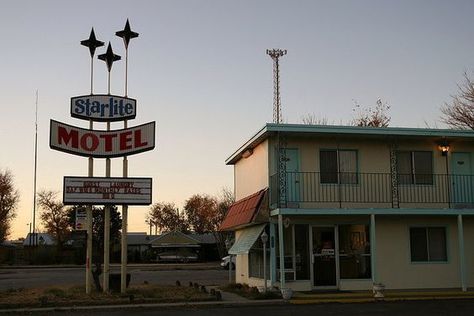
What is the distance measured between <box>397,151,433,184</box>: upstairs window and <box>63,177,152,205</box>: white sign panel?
9.08m

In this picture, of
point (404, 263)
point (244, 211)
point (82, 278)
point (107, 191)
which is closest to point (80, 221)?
point (107, 191)

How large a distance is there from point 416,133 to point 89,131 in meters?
11.1

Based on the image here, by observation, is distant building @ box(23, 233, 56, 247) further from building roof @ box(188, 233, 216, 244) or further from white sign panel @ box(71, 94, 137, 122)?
white sign panel @ box(71, 94, 137, 122)

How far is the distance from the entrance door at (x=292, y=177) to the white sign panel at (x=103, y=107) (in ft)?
18.1

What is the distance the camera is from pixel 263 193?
69.6 ft

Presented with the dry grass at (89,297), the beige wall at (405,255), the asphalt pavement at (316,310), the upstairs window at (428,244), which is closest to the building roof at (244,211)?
the beige wall at (405,255)

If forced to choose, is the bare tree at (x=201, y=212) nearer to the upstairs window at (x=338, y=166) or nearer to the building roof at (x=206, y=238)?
the building roof at (x=206, y=238)

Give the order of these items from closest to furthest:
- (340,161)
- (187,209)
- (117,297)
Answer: (117,297), (340,161), (187,209)

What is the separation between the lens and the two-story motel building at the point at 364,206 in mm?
20859

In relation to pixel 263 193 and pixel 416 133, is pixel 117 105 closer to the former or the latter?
pixel 263 193

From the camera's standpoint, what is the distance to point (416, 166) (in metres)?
22.4

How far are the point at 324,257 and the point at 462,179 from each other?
19.6ft

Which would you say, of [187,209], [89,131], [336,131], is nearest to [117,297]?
[89,131]

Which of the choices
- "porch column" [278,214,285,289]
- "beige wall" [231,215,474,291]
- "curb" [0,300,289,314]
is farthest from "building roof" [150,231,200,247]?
"curb" [0,300,289,314]
